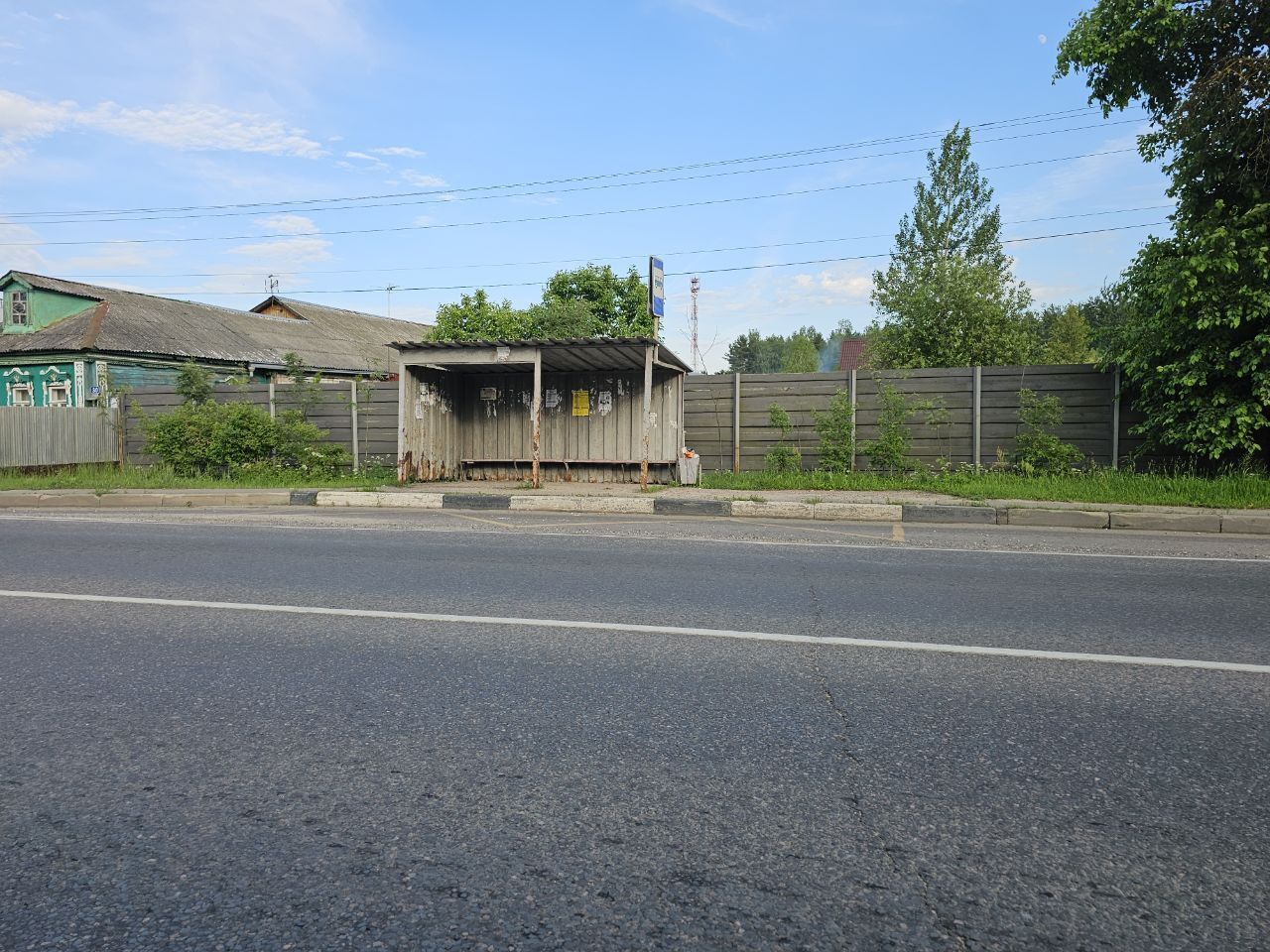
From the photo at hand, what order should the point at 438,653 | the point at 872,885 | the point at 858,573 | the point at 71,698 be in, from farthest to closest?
the point at 858,573 < the point at 438,653 < the point at 71,698 < the point at 872,885

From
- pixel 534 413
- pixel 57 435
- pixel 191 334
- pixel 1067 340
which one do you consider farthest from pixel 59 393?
pixel 1067 340

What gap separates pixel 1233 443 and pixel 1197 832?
37.4ft

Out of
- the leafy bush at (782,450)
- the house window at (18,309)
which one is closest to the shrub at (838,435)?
the leafy bush at (782,450)

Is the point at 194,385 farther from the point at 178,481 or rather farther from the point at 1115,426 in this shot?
the point at 1115,426

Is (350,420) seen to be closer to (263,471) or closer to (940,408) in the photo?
(263,471)

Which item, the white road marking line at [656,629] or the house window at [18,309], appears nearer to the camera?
the white road marking line at [656,629]

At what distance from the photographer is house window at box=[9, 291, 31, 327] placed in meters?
27.0

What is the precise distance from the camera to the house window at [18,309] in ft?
88.5

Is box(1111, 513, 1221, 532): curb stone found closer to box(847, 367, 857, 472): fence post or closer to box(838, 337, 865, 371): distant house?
box(847, 367, 857, 472): fence post

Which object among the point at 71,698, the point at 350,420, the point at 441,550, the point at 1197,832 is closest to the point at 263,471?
the point at 350,420

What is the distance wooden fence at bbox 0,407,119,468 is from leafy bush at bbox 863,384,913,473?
15895 millimetres

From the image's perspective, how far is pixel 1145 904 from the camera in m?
2.21

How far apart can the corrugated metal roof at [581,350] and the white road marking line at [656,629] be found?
802 cm

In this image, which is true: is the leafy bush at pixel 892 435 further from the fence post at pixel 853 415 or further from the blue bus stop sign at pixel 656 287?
the blue bus stop sign at pixel 656 287
